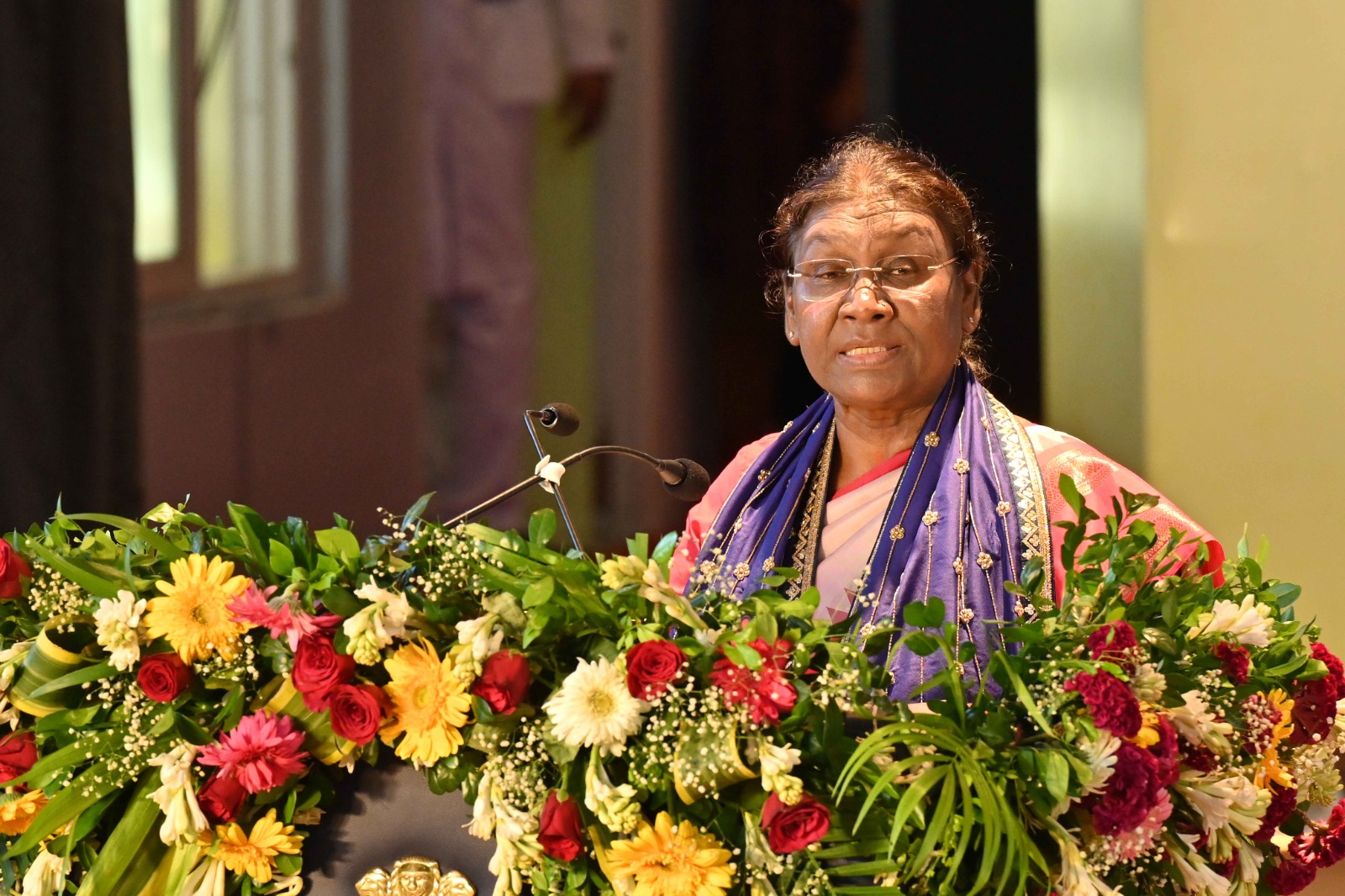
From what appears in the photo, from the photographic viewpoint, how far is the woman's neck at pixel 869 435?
2.15 meters

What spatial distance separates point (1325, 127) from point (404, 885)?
10.1 ft

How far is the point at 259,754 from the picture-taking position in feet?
4.46

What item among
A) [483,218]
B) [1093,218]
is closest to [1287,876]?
[1093,218]

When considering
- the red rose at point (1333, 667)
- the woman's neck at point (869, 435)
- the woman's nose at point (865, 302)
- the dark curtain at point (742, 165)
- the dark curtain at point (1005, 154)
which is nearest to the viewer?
the red rose at point (1333, 667)

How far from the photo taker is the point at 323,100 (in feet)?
17.9

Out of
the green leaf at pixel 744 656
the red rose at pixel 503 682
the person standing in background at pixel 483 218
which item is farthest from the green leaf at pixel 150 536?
the person standing in background at pixel 483 218

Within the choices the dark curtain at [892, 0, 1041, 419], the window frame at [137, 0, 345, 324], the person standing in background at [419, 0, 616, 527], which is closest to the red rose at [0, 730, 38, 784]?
the dark curtain at [892, 0, 1041, 419]

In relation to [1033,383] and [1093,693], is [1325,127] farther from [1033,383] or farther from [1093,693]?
[1093,693]

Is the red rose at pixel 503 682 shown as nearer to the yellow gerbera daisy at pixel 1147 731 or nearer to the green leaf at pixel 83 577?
the green leaf at pixel 83 577

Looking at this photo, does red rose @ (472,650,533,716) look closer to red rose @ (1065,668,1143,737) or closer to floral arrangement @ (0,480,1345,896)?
floral arrangement @ (0,480,1345,896)

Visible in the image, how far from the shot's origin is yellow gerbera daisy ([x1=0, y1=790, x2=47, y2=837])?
1413 mm

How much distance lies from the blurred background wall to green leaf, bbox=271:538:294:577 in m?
2.61

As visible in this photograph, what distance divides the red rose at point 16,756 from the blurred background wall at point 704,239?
98.7 inches

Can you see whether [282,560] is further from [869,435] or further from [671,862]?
[869,435]
